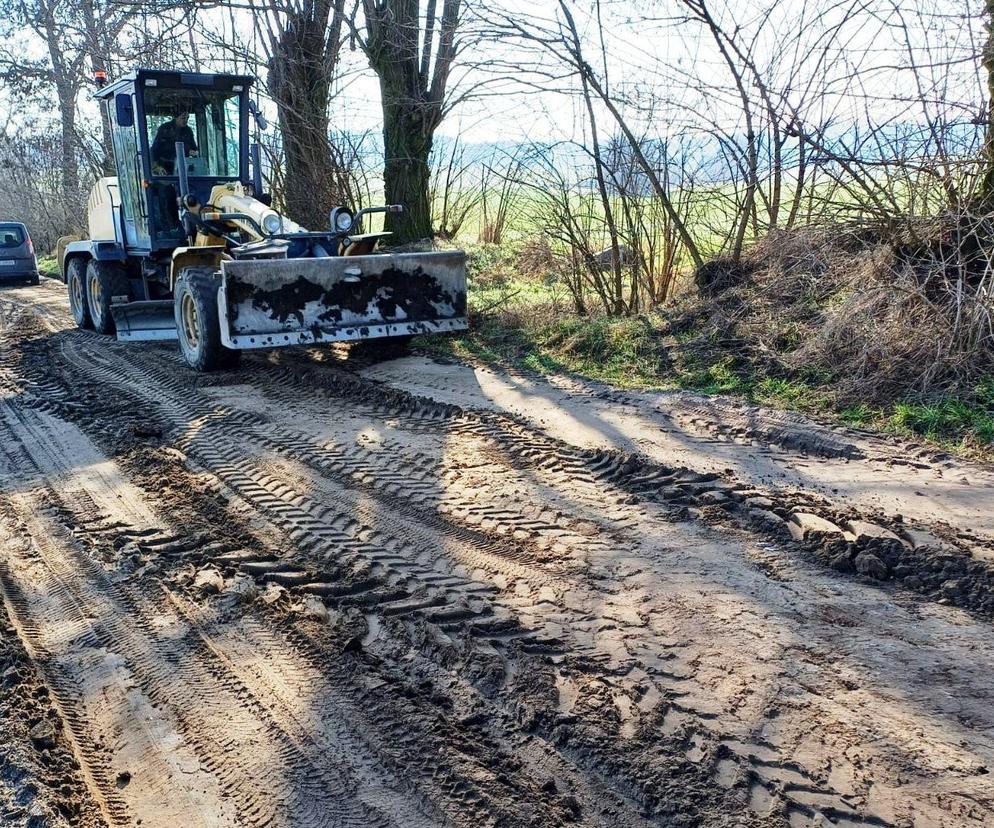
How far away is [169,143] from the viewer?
9914 mm

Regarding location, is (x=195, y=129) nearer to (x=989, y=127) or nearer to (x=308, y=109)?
(x=308, y=109)

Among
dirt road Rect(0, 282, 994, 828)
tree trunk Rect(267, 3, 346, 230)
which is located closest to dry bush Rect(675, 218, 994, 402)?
dirt road Rect(0, 282, 994, 828)

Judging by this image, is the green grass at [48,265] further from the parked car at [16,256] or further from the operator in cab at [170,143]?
the operator in cab at [170,143]

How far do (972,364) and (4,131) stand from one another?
31.5 metres

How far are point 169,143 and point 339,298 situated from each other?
336cm

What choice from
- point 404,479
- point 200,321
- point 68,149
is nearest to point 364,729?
point 404,479

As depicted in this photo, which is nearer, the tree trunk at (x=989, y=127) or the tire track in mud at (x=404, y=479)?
the tire track in mud at (x=404, y=479)

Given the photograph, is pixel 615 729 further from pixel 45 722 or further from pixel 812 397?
pixel 812 397

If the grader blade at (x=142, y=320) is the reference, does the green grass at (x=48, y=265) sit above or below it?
above

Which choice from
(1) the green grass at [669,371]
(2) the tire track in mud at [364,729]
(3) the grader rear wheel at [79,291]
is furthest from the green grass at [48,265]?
(2) the tire track in mud at [364,729]

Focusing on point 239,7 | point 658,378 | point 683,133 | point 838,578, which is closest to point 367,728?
point 838,578

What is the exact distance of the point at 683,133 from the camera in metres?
8.86

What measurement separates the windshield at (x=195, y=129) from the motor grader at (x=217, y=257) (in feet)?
0.04

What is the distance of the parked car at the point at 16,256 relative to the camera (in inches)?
709
